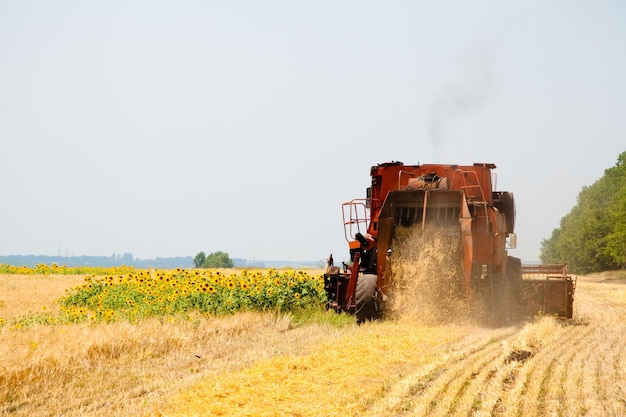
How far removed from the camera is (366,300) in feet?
38.5

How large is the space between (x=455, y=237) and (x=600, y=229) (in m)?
49.8

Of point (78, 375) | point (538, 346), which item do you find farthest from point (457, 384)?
point (78, 375)

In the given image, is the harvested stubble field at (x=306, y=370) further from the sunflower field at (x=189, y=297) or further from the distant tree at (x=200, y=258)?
the distant tree at (x=200, y=258)

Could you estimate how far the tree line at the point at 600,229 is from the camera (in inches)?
1901

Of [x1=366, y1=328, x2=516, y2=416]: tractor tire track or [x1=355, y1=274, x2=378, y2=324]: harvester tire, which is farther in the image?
[x1=355, y1=274, x2=378, y2=324]: harvester tire

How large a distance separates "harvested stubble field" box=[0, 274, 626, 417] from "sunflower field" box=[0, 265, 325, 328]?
1161mm

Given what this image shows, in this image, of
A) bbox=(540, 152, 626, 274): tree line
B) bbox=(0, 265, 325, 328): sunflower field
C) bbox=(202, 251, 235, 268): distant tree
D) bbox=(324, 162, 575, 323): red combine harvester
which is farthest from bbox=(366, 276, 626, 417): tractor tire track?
bbox=(202, 251, 235, 268): distant tree

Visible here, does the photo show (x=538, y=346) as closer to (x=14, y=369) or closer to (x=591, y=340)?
(x=591, y=340)

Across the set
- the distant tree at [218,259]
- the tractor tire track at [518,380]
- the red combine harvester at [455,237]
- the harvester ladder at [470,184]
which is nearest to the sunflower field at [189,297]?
the red combine harvester at [455,237]

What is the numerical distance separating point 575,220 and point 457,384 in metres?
64.6

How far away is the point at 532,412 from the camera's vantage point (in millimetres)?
5941

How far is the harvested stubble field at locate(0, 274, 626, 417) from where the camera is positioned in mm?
6234

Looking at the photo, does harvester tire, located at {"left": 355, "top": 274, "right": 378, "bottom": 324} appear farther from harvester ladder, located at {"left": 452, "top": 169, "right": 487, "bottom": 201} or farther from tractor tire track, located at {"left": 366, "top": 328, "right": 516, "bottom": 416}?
harvester ladder, located at {"left": 452, "top": 169, "right": 487, "bottom": 201}

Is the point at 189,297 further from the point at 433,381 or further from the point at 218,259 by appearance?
the point at 218,259
